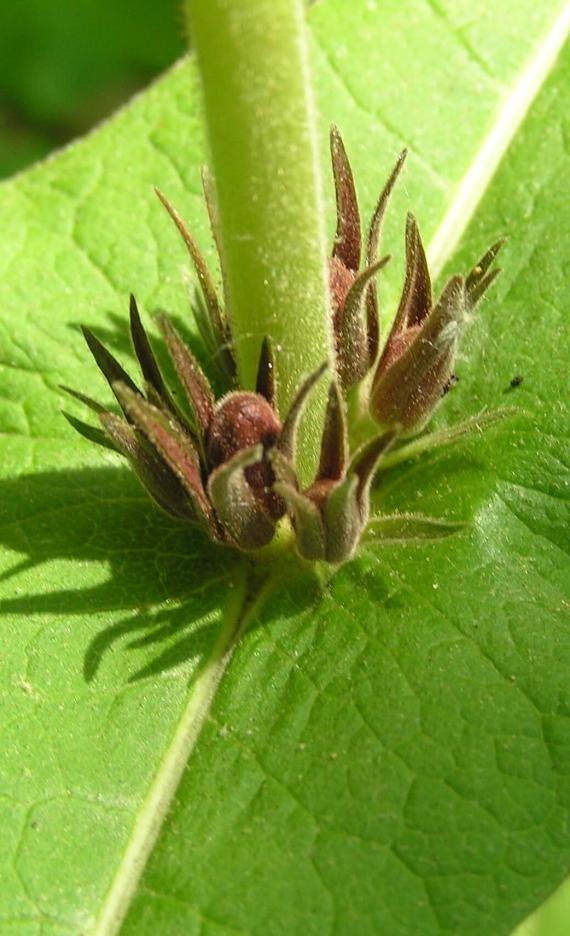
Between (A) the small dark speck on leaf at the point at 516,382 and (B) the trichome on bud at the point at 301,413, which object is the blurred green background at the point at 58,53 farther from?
(A) the small dark speck on leaf at the point at 516,382

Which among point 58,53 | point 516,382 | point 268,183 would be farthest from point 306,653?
point 58,53

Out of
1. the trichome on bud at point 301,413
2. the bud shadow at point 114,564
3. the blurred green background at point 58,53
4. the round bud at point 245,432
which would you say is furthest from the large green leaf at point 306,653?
the blurred green background at point 58,53

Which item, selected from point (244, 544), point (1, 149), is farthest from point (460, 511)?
point (1, 149)

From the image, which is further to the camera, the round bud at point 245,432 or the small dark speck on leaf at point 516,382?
the small dark speck on leaf at point 516,382

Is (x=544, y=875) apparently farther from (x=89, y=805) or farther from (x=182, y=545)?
(x=182, y=545)

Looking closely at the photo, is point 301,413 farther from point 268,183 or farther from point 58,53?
point 58,53

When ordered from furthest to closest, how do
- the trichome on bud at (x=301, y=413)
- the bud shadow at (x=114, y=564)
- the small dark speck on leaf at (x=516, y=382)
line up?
the small dark speck on leaf at (x=516, y=382) → the bud shadow at (x=114, y=564) → the trichome on bud at (x=301, y=413)
